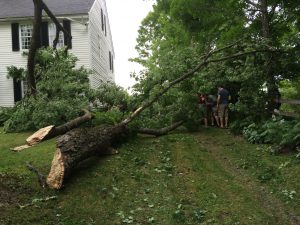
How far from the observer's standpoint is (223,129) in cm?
1441

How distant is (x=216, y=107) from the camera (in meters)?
15.1

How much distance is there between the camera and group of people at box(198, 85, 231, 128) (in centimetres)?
1455

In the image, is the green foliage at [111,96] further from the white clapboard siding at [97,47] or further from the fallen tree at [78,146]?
the white clapboard siding at [97,47]

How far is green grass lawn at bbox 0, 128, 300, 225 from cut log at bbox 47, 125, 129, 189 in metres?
0.24

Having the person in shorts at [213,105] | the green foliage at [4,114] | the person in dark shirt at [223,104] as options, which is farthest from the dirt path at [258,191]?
the green foliage at [4,114]

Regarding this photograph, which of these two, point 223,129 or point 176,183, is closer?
point 176,183

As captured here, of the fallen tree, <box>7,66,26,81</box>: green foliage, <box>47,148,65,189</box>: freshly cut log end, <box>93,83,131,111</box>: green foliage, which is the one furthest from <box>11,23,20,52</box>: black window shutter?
<box>47,148,65,189</box>: freshly cut log end

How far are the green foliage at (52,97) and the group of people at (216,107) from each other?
13.7ft

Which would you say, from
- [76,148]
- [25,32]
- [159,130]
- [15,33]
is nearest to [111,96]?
[159,130]

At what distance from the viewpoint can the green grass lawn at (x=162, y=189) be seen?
6.02 metres

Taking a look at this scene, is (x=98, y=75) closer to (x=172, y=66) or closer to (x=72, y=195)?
(x=172, y=66)

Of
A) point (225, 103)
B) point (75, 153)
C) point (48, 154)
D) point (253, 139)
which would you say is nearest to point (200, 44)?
point (225, 103)

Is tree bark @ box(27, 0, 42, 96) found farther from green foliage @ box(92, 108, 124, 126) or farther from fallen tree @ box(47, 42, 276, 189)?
green foliage @ box(92, 108, 124, 126)

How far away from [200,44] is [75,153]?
10.1 metres
